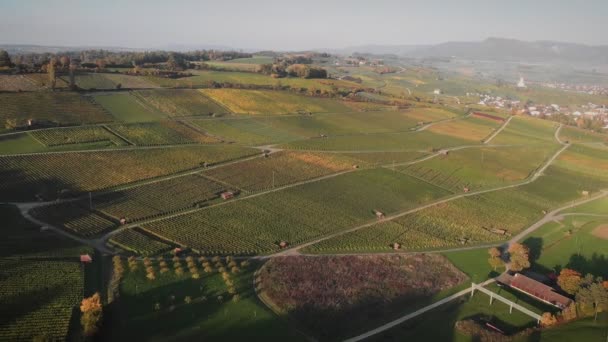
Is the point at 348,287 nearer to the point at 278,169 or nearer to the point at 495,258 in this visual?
the point at 495,258

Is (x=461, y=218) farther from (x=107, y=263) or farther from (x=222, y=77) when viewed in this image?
(x=222, y=77)

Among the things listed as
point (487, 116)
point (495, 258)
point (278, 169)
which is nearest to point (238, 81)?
point (278, 169)

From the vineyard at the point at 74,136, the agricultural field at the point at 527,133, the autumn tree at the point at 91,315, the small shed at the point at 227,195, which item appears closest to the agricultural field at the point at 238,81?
the vineyard at the point at 74,136

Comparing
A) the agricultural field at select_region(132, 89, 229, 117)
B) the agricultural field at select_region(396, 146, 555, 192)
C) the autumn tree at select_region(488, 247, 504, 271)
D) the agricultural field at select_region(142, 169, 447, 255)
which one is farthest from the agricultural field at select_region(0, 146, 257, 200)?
the autumn tree at select_region(488, 247, 504, 271)

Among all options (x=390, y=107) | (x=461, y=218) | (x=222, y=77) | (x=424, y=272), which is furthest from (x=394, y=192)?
(x=222, y=77)

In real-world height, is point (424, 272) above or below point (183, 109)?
below

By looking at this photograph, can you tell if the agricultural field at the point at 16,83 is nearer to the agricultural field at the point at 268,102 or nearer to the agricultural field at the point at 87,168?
the agricultural field at the point at 87,168
